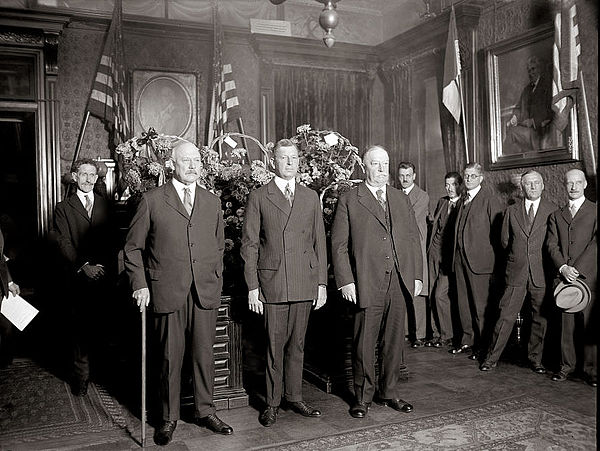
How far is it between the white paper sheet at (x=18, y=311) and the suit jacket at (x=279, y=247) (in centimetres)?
130

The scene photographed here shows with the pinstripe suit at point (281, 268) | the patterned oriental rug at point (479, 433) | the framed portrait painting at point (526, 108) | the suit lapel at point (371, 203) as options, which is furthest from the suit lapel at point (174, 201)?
the framed portrait painting at point (526, 108)

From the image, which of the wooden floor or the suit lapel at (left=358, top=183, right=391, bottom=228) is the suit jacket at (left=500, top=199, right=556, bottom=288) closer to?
the wooden floor

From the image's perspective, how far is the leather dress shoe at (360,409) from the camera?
371 centimetres

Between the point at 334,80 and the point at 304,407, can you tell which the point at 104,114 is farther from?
the point at 304,407

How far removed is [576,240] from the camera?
178 inches

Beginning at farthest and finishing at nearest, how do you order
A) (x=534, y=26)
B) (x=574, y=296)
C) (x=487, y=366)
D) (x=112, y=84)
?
(x=112, y=84) < (x=534, y=26) < (x=487, y=366) < (x=574, y=296)

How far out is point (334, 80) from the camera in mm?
8500

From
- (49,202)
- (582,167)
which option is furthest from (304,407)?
(49,202)

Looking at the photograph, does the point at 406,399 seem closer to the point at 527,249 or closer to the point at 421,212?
the point at 527,249

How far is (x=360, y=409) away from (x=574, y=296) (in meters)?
1.87

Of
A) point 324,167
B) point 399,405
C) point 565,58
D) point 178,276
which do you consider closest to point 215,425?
point 178,276

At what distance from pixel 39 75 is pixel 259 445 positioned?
522 cm

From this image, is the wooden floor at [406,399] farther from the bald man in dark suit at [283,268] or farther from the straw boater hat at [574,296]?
the straw boater hat at [574,296]

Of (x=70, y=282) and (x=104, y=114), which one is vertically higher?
(x=104, y=114)
